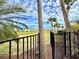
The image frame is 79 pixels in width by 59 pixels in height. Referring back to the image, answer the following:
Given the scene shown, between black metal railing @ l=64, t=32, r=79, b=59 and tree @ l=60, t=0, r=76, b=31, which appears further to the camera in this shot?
tree @ l=60, t=0, r=76, b=31

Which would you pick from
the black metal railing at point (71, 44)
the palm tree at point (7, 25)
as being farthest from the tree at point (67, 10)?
the palm tree at point (7, 25)

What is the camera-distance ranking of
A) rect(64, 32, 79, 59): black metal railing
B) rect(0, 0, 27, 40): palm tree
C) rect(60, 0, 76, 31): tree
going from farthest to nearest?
rect(60, 0, 76, 31): tree
rect(64, 32, 79, 59): black metal railing
rect(0, 0, 27, 40): palm tree

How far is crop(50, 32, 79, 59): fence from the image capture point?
9049 millimetres

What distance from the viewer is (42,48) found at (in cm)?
1022

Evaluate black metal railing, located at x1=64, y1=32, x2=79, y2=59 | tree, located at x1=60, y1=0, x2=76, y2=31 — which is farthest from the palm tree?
tree, located at x1=60, y1=0, x2=76, y2=31

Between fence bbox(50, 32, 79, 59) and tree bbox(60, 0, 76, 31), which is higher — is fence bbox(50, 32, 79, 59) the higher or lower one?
the lower one

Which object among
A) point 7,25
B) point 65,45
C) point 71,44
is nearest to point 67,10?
point 71,44

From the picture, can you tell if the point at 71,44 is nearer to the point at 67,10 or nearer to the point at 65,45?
the point at 65,45

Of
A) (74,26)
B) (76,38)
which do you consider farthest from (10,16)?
(74,26)

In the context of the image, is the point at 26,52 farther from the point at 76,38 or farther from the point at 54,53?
the point at 76,38

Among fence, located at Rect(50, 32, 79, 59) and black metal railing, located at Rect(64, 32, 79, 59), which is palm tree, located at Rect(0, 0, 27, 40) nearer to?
fence, located at Rect(50, 32, 79, 59)

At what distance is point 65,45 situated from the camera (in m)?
A: 9.39

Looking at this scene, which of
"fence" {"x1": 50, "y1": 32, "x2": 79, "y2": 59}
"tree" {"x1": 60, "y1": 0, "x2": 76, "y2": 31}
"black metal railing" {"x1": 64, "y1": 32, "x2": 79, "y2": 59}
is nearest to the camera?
"fence" {"x1": 50, "y1": 32, "x2": 79, "y2": 59}

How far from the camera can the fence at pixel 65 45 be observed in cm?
905
